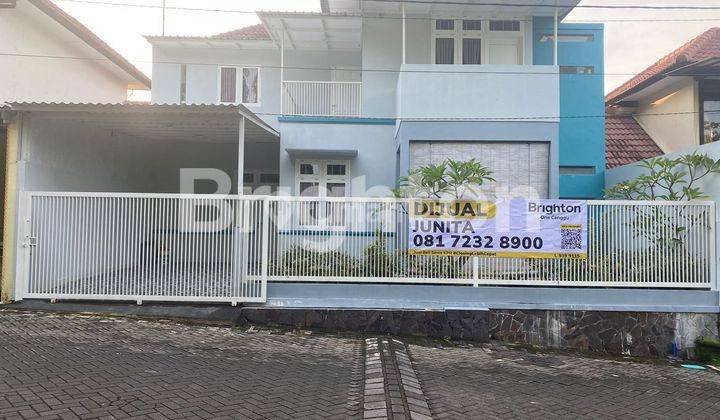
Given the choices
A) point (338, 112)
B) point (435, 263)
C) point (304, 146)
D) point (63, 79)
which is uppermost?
point (63, 79)

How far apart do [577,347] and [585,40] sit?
29.4 ft

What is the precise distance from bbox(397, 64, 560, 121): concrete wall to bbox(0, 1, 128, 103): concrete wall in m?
A: 10.2

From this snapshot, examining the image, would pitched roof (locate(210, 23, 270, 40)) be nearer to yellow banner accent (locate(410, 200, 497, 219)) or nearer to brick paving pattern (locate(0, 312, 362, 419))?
yellow banner accent (locate(410, 200, 497, 219))

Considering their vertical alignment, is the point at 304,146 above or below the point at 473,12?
below

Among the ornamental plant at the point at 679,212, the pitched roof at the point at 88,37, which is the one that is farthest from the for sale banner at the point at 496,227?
the pitched roof at the point at 88,37

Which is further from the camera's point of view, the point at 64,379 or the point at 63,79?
the point at 63,79

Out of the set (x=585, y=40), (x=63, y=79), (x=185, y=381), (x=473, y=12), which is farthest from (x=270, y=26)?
(x=185, y=381)

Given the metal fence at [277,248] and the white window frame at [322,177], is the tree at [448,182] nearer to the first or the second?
the metal fence at [277,248]

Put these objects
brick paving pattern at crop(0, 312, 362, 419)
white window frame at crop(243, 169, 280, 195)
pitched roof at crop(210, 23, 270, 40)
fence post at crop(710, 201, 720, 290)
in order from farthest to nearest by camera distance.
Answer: pitched roof at crop(210, 23, 270, 40), white window frame at crop(243, 169, 280, 195), fence post at crop(710, 201, 720, 290), brick paving pattern at crop(0, 312, 362, 419)

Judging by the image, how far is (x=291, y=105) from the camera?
40.4ft

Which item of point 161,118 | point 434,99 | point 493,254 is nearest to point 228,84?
point 161,118

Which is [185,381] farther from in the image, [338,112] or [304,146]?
[338,112]

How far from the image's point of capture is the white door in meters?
10.2

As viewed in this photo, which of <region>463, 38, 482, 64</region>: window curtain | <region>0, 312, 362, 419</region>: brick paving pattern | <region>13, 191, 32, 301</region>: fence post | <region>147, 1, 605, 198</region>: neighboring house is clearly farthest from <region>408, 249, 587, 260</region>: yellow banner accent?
<region>13, 191, 32, 301</region>: fence post
